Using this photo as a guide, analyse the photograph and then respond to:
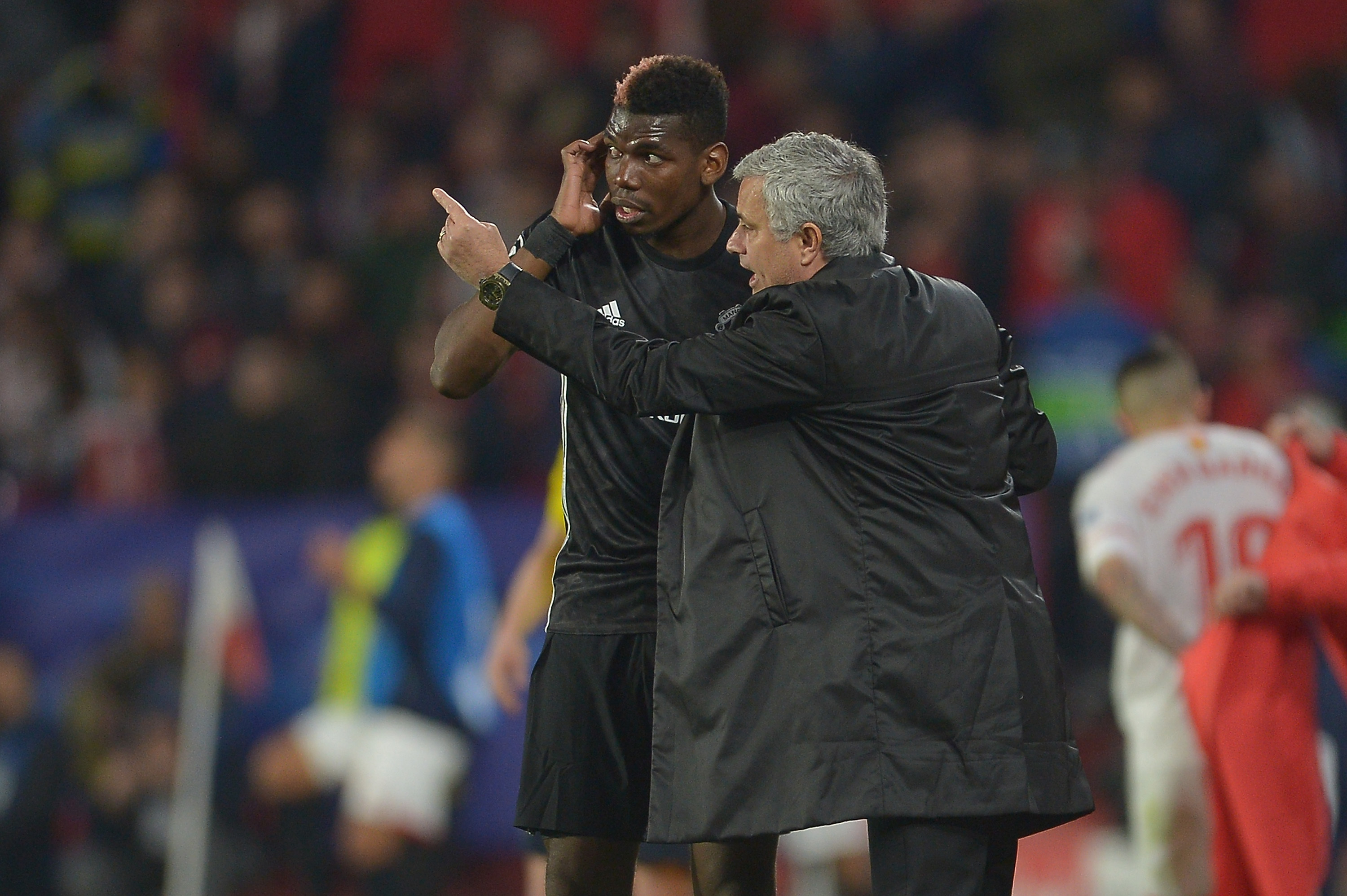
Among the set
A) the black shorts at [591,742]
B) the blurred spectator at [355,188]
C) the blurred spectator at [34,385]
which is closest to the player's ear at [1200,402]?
the black shorts at [591,742]

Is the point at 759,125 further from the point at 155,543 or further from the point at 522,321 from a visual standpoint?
the point at 522,321

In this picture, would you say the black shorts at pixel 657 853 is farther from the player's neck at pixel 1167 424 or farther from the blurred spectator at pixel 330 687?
the blurred spectator at pixel 330 687

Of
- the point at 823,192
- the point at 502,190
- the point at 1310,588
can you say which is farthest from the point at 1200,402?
the point at 502,190

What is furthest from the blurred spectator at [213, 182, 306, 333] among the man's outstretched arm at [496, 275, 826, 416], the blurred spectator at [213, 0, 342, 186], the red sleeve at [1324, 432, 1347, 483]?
the man's outstretched arm at [496, 275, 826, 416]

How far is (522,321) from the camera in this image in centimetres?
326

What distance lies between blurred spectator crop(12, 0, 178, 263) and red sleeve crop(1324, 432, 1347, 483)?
7825 millimetres

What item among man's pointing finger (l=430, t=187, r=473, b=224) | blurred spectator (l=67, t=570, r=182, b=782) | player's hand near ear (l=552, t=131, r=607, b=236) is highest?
player's hand near ear (l=552, t=131, r=607, b=236)

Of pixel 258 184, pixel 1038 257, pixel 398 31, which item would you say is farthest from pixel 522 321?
pixel 398 31

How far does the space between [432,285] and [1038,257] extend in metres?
3.16

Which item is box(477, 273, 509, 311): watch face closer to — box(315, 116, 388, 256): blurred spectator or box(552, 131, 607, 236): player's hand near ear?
box(552, 131, 607, 236): player's hand near ear

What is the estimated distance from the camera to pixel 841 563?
3.10 metres

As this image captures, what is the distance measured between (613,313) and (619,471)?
0.33 m

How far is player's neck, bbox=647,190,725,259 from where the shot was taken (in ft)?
11.9

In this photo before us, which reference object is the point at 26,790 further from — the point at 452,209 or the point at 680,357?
the point at 680,357
